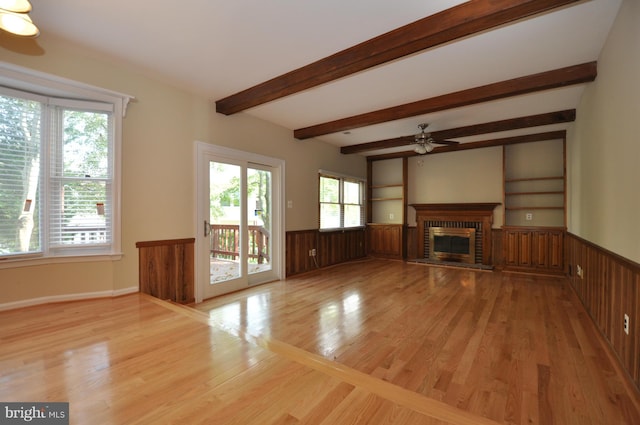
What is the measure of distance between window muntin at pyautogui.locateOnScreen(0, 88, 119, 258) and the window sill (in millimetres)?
46

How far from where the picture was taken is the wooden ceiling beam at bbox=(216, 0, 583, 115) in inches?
77.5

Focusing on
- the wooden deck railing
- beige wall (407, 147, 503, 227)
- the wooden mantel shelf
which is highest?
beige wall (407, 147, 503, 227)

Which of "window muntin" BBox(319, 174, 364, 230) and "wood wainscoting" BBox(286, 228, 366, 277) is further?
"window muntin" BBox(319, 174, 364, 230)

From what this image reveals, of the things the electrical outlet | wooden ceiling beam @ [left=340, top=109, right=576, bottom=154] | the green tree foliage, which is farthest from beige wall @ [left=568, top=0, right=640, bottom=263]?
the green tree foliage

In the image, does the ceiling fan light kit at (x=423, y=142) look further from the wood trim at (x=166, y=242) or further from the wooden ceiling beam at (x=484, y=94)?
the wood trim at (x=166, y=242)

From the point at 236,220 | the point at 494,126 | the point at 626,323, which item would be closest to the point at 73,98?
the point at 236,220

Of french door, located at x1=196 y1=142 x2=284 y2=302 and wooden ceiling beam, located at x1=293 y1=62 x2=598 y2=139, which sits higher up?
wooden ceiling beam, located at x1=293 y1=62 x2=598 y2=139

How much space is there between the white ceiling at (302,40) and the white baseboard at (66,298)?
2.36 metres

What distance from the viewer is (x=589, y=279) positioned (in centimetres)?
335

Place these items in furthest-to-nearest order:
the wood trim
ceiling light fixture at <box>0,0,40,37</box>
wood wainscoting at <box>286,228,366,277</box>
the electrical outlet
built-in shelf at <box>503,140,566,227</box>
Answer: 1. built-in shelf at <box>503,140,566,227</box>
2. wood wainscoting at <box>286,228,366,277</box>
3. the wood trim
4. the electrical outlet
5. ceiling light fixture at <box>0,0,40,37</box>

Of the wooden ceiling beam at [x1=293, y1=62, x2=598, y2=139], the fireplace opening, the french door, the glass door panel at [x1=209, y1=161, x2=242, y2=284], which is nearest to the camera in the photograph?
the wooden ceiling beam at [x1=293, y1=62, x2=598, y2=139]

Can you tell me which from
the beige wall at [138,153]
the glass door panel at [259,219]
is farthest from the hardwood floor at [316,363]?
the glass door panel at [259,219]

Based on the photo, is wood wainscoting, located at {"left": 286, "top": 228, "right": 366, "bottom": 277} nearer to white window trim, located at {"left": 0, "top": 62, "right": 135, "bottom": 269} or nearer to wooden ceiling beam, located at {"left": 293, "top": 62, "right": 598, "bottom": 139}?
wooden ceiling beam, located at {"left": 293, "top": 62, "right": 598, "bottom": 139}

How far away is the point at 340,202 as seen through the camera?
665 cm
